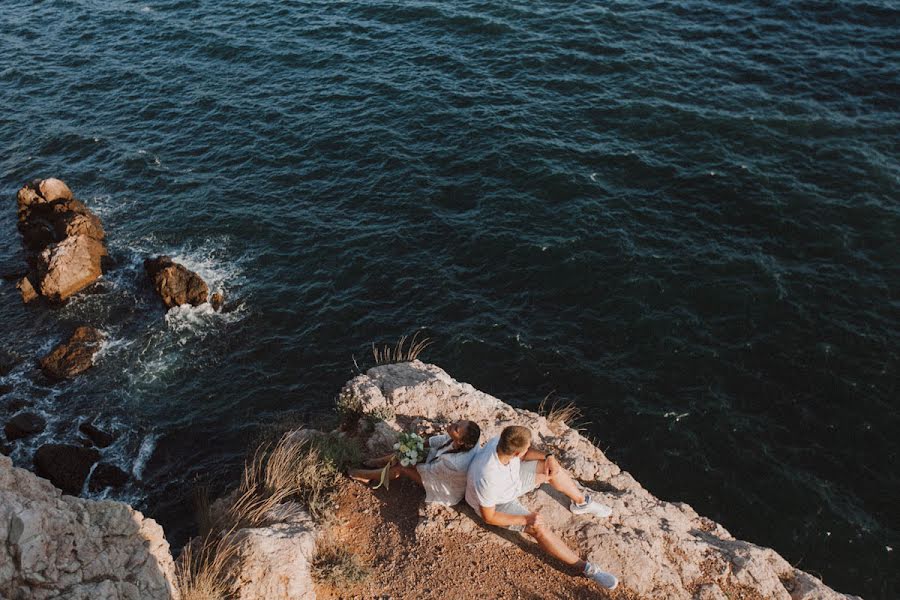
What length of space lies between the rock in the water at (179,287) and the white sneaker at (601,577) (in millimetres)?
19212

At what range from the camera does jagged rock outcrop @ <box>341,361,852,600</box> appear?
11695 mm

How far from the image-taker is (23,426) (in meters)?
21.7

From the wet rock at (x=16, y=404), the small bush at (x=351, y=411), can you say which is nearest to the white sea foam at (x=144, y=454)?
the wet rock at (x=16, y=404)

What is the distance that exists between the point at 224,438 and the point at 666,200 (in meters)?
18.6

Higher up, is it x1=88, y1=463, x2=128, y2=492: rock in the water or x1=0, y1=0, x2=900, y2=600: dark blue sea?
x1=0, y1=0, x2=900, y2=600: dark blue sea

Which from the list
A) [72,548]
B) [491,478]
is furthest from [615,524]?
[72,548]

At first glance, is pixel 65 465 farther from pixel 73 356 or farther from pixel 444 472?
pixel 444 472

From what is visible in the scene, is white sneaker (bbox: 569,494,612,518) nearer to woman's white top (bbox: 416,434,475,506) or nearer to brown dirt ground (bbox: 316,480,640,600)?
brown dirt ground (bbox: 316,480,640,600)

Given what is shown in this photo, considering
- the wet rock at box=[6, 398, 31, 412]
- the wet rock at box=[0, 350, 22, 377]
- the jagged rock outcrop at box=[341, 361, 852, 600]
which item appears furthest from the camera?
the wet rock at box=[0, 350, 22, 377]

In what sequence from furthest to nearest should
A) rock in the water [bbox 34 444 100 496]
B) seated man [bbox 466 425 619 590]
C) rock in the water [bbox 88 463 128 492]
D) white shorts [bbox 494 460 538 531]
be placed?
rock in the water [bbox 88 463 128 492], rock in the water [bbox 34 444 100 496], white shorts [bbox 494 460 538 531], seated man [bbox 466 425 619 590]

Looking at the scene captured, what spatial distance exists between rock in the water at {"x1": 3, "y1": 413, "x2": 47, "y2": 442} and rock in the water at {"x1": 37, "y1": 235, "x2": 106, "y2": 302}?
235 inches

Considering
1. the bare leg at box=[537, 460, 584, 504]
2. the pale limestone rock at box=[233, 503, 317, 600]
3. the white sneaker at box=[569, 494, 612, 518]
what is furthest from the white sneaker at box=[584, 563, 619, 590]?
the pale limestone rock at box=[233, 503, 317, 600]

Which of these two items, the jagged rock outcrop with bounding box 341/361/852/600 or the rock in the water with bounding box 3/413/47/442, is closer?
the jagged rock outcrop with bounding box 341/361/852/600

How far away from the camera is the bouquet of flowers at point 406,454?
12.2 m
